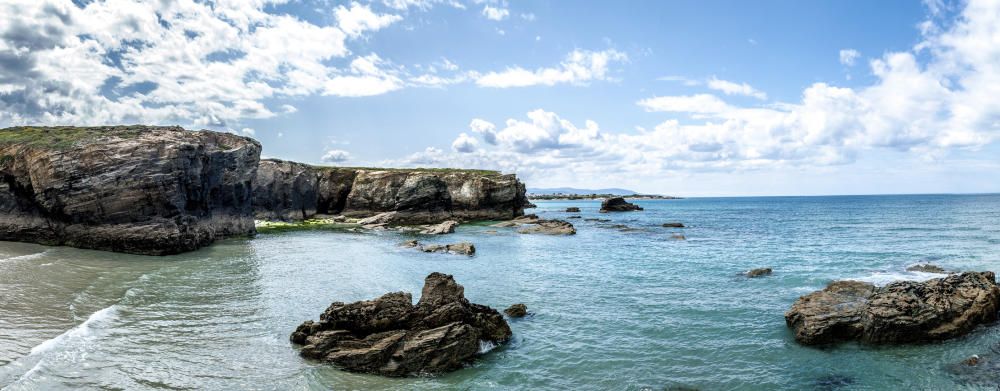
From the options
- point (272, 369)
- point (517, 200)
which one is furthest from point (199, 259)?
point (517, 200)

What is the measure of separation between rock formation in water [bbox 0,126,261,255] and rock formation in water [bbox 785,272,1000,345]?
37.6 m

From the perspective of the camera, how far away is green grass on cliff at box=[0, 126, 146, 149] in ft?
117

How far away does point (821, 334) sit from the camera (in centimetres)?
1748

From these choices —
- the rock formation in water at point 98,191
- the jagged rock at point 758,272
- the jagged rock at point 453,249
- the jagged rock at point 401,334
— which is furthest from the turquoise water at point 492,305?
the jagged rock at point 453,249

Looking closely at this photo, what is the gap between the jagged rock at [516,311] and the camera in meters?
21.5

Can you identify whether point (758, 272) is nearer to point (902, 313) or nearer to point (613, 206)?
point (902, 313)

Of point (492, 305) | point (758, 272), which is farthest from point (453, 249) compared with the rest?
point (758, 272)

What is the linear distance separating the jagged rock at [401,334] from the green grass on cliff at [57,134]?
30.0 m

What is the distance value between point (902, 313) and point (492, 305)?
15.2 metres

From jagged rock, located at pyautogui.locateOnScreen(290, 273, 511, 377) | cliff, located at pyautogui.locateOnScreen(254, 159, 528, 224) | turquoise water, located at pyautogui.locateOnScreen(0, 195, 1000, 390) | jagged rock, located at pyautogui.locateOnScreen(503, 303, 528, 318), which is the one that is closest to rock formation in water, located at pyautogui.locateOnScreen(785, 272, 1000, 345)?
turquoise water, located at pyautogui.locateOnScreen(0, 195, 1000, 390)

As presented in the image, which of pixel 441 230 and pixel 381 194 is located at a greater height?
pixel 381 194

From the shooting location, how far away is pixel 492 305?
23.5 m

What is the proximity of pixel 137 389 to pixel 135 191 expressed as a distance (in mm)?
27194

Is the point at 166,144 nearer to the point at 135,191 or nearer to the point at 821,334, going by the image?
the point at 135,191
